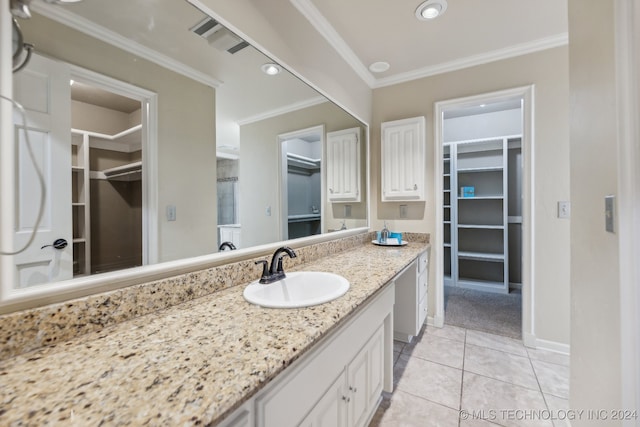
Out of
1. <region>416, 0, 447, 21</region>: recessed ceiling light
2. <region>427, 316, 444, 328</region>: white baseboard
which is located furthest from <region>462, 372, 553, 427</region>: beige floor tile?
<region>416, 0, 447, 21</region>: recessed ceiling light

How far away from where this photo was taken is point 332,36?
189 centimetres

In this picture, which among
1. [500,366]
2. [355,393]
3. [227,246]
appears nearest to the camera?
[355,393]

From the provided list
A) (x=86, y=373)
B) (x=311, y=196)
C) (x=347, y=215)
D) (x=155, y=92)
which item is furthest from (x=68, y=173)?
(x=347, y=215)

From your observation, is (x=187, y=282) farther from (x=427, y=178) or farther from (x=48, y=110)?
(x=427, y=178)

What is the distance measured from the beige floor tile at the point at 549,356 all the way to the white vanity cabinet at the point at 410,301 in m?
0.85

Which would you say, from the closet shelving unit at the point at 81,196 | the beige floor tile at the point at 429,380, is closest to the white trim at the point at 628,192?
the beige floor tile at the point at 429,380

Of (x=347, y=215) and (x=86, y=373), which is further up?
(x=347, y=215)

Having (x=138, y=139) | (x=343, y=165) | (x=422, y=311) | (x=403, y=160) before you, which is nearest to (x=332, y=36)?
(x=343, y=165)

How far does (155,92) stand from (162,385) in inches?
38.3

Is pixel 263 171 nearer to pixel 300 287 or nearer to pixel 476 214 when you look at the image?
pixel 300 287

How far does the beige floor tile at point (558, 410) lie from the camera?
1.37 metres

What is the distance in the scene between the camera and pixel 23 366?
1.92 ft

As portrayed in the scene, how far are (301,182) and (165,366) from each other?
4.91 feet

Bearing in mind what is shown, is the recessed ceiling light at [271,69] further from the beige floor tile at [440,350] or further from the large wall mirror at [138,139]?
the beige floor tile at [440,350]
